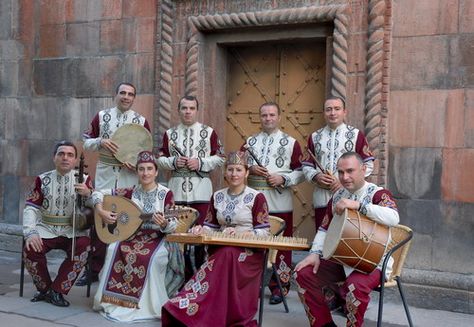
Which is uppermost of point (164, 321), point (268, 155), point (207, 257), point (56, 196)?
point (268, 155)

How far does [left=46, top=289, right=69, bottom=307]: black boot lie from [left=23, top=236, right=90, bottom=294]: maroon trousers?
0.12 feet

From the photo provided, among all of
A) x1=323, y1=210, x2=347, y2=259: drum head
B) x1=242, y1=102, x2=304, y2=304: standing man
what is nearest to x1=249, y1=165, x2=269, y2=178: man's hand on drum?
x1=242, y1=102, x2=304, y2=304: standing man

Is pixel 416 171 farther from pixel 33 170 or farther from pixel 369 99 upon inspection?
pixel 33 170

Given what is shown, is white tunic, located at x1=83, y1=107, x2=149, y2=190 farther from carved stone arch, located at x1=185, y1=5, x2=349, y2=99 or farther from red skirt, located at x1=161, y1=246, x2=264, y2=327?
red skirt, located at x1=161, y1=246, x2=264, y2=327

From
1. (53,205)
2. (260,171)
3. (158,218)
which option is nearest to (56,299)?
(53,205)

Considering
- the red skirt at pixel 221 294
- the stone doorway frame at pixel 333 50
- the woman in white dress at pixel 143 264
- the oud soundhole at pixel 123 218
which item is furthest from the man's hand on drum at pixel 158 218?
the stone doorway frame at pixel 333 50

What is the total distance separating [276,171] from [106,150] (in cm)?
169

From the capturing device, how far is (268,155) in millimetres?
6184

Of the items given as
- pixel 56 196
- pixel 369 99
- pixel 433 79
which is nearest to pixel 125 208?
pixel 56 196

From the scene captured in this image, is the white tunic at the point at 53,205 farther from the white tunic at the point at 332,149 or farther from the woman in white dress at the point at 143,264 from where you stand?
the white tunic at the point at 332,149

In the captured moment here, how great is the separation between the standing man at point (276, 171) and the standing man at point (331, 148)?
0.65 feet

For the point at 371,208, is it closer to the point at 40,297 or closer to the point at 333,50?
the point at 333,50

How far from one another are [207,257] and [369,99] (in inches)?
87.2

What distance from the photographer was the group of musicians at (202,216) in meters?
4.89
